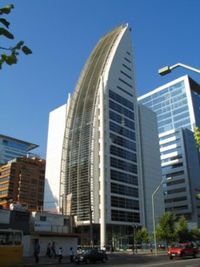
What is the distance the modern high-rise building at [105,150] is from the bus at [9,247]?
4647 cm

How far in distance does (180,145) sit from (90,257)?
95982mm

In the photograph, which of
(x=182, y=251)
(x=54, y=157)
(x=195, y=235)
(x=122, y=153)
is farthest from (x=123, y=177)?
(x=182, y=251)

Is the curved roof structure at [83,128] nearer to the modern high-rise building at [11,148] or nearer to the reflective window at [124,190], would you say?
the reflective window at [124,190]

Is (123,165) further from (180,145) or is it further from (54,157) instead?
(180,145)

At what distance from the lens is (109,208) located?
76312 millimetres

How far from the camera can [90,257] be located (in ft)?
111

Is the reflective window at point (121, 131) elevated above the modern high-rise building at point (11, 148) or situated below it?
below

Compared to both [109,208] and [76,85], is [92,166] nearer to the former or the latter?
[109,208]

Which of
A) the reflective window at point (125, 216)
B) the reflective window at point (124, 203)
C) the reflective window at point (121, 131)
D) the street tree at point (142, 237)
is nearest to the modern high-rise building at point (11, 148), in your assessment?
the reflective window at point (121, 131)

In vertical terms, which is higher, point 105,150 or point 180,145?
point 180,145

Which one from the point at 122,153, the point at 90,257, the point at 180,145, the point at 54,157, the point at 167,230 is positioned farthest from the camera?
the point at 180,145

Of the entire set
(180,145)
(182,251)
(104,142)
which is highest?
(180,145)

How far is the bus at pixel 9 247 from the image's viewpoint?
79.6 feet

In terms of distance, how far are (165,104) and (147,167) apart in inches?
1957
